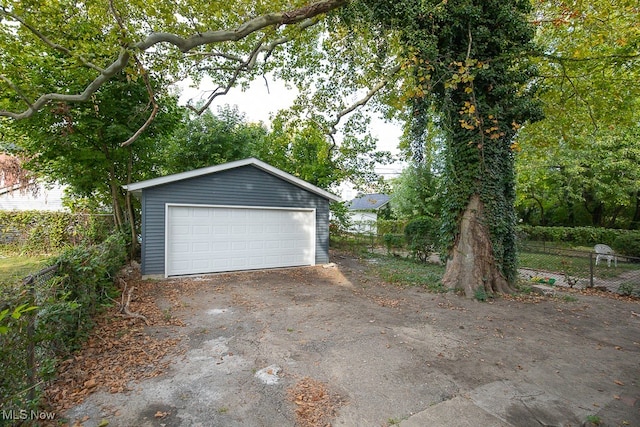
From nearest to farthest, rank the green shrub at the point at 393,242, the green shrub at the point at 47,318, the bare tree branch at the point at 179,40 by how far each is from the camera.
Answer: the green shrub at the point at 47,318, the bare tree branch at the point at 179,40, the green shrub at the point at 393,242

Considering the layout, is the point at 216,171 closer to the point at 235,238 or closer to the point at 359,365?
the point at 235,238

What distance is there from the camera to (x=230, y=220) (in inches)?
368

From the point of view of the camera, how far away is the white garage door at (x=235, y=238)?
28.3 feet

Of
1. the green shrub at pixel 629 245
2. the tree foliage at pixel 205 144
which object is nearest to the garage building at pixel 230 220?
the tree foliage at pixel 205 144

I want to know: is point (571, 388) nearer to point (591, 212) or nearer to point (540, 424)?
point (540, 424)

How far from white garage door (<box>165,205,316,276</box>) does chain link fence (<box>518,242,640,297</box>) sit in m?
7.00

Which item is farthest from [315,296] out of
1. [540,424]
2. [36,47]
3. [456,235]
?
[36,47]

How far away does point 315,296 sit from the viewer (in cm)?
692

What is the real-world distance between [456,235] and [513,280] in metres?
1.70

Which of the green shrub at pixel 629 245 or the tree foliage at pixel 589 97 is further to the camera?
the green shrub at pixel 629 245

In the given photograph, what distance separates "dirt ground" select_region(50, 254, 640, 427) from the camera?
277cm

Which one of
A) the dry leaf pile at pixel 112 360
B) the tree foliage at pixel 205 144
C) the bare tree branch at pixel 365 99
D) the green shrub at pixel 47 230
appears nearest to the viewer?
the dry leaf pile at pixel 112 360

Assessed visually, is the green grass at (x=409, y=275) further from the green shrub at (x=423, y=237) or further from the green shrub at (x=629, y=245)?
the green shrub at (x=629, y=245)

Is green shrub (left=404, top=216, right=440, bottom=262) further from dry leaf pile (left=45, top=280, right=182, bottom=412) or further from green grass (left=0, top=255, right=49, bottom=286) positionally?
green grass (left=0, top=255, right=49, bottom=286)
